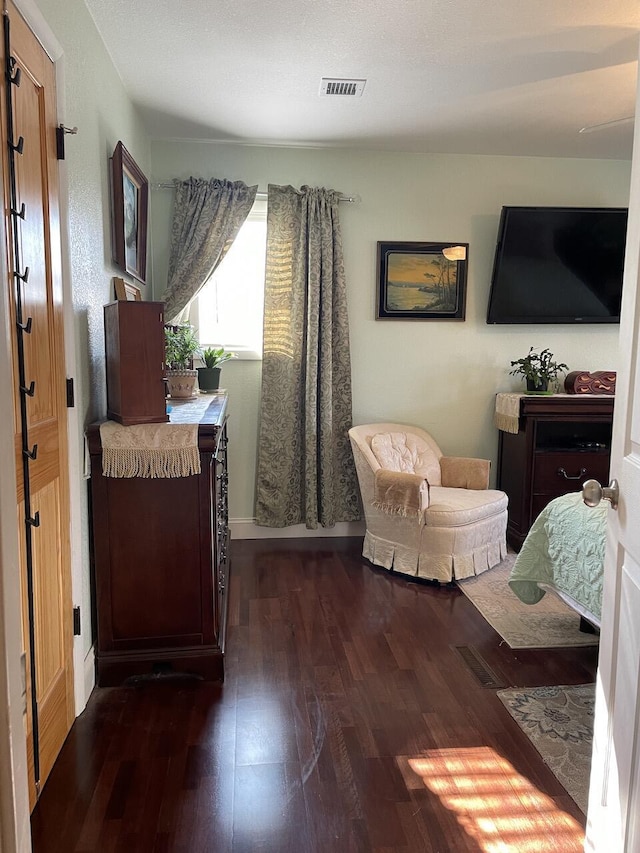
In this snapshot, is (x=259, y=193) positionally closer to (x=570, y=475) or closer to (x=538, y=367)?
(x=538, y=367)

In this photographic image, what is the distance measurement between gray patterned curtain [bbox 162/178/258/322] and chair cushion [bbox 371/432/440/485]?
→ 1528mm

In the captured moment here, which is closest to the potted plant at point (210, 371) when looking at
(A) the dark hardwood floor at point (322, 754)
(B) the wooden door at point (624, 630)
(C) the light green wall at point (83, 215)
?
(C) the light green wall at point (83, 215)

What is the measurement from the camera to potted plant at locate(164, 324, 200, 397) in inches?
130

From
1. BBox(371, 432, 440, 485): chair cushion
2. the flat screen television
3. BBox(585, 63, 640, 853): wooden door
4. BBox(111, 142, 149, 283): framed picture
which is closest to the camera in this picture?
BBox(585, 63, 640, 853): wooden door

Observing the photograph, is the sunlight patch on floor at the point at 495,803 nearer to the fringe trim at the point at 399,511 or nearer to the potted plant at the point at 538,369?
the fringe trim at the point at 399,511

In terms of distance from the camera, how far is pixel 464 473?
407 centimetres

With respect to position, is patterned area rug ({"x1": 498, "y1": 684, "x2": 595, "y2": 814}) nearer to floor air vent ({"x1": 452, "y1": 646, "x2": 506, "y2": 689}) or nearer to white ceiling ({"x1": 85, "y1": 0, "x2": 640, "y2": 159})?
floor air vent ({"x1": 452, "y1": 646, "x2": 506, "y2": 689})

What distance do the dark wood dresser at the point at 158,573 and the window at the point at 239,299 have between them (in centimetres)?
191

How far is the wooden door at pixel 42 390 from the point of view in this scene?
5.53 ft

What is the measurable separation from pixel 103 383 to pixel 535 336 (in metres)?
3.09

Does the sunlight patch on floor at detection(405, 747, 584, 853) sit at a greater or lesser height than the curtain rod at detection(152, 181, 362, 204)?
lesser

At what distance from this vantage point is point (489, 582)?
11.8 feet

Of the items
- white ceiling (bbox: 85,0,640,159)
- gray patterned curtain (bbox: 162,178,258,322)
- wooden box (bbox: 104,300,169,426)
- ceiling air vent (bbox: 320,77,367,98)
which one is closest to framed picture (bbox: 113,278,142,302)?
wooden box (bbox: 104,300,169,426)

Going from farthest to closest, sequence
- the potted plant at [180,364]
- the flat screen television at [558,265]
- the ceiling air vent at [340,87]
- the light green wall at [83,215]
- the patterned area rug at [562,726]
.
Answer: the flat screen television at [558,265]
the potted plant at [180,364]
the ceiling air vent at [340,87]
the light green wall at [83,215]
the patterned area rug at [562,726]
